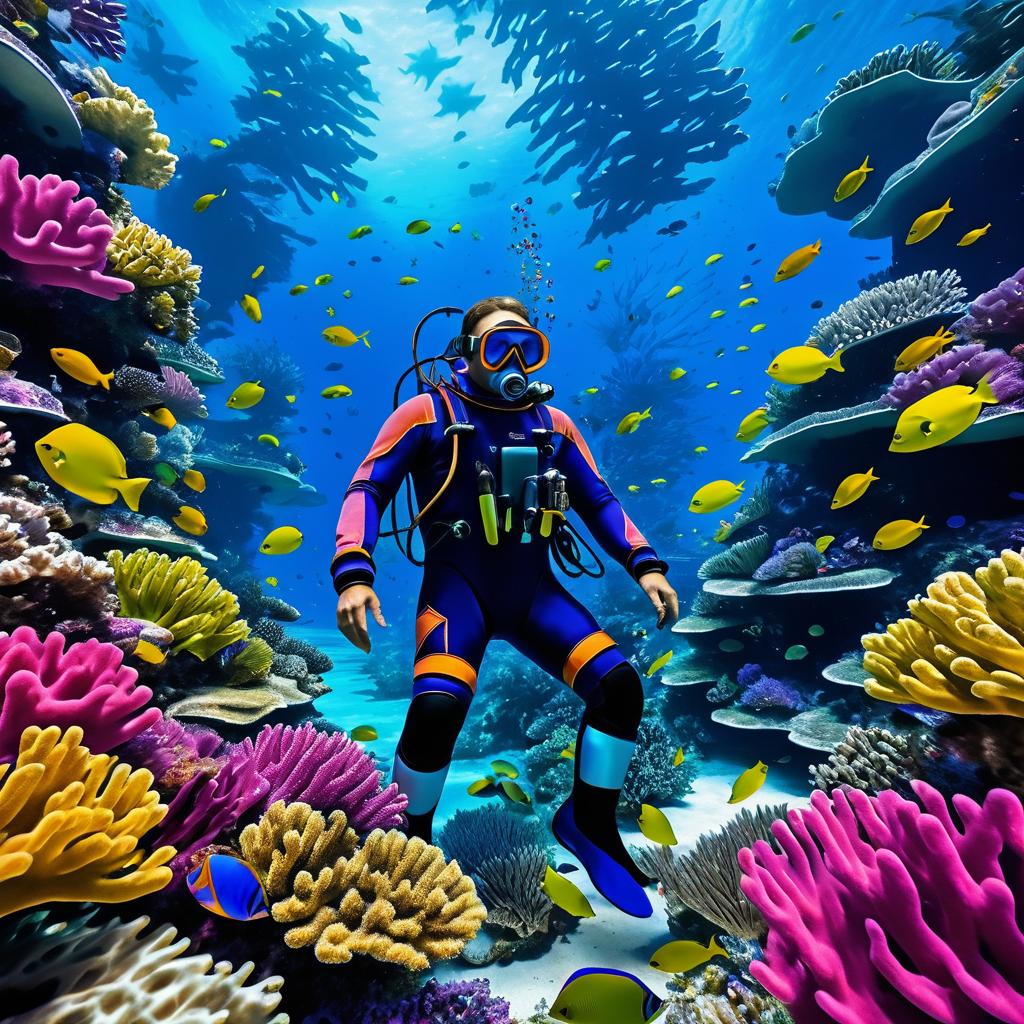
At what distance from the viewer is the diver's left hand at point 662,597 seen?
2.55 m

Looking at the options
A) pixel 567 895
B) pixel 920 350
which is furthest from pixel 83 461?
pixel 920 350

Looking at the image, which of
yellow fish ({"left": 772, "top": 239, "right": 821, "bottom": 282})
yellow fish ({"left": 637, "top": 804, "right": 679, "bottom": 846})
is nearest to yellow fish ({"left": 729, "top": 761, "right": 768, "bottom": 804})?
yellow fish ({"left": 637, "top": 804, "right": 679, "bottom": 846})

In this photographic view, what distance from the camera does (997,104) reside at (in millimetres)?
6043

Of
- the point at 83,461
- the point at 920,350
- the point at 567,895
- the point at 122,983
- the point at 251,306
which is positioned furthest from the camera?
the point at 251,306

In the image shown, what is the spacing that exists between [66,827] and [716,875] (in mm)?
3256

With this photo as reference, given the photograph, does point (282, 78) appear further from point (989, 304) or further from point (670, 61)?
point (989, 304)

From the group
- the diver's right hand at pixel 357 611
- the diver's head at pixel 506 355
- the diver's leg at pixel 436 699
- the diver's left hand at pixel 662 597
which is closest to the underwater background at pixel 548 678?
the diver's leg at pixel 436 699

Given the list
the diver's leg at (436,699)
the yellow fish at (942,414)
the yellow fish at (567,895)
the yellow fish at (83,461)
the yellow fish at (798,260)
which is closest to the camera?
the diver's leg at (436,699)

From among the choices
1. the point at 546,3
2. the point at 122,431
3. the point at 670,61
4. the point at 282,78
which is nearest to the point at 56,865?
the point at 122,431

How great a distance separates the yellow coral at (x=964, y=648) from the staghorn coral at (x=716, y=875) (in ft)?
4.31

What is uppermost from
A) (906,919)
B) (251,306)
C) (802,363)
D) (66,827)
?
(251,306)

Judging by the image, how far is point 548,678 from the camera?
9.69 m

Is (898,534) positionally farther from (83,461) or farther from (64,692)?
(83,461)

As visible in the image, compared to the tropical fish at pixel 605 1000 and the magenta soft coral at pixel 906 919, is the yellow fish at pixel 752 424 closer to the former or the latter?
the magenta soft coral at pixel 906 919
